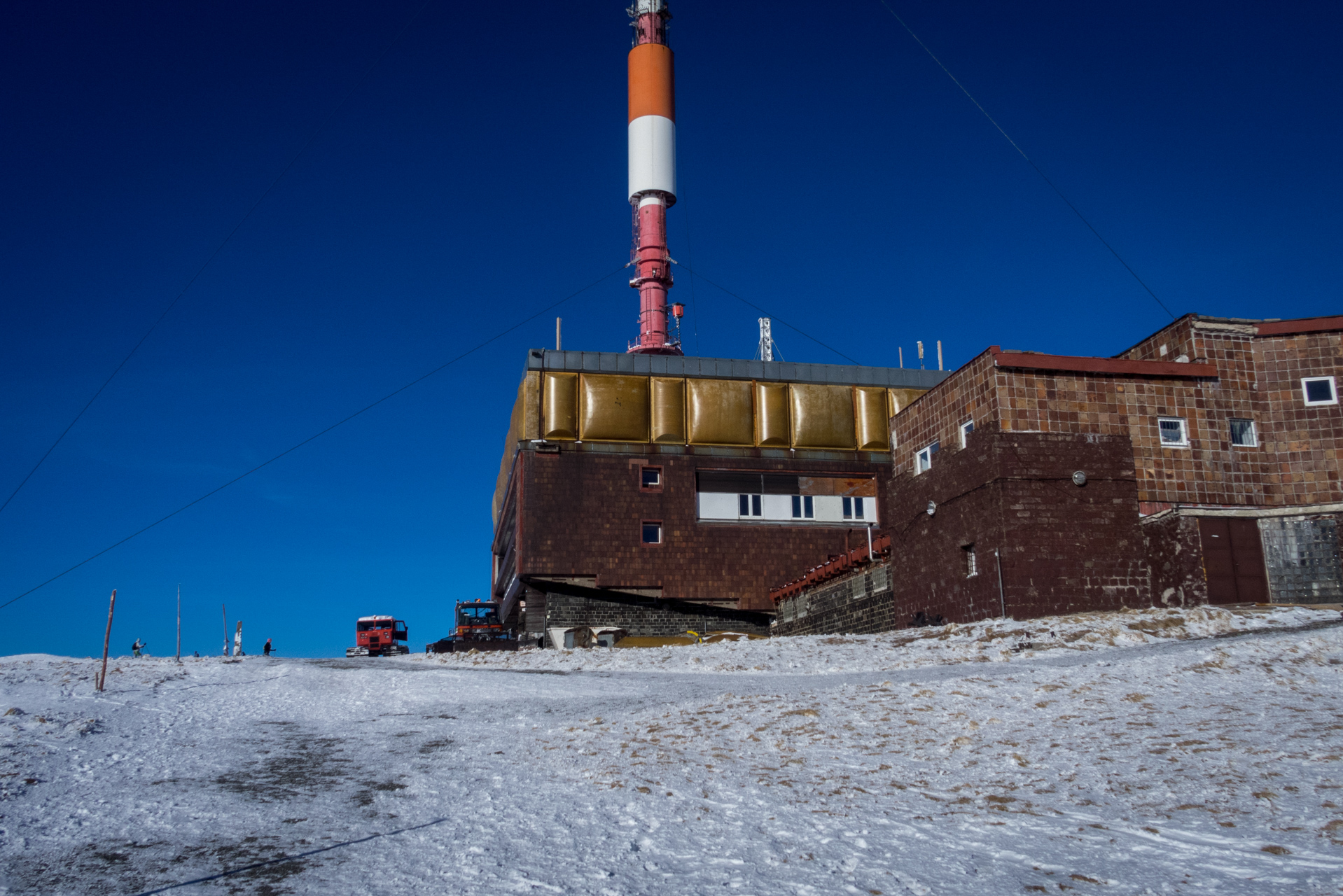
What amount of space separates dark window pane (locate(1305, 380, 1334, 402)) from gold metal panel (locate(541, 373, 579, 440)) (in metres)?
25.5

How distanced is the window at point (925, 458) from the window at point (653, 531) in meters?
14.8

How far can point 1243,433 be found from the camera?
25.5 meters

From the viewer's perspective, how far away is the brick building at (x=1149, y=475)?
23.6 meters

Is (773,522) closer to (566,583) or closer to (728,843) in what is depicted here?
(566,583)

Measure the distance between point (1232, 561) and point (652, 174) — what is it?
129 feet

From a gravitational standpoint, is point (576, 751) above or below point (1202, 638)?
below

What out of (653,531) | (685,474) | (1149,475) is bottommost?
(1149,475)

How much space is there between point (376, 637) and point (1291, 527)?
4032cm

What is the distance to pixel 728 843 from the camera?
24.2ft

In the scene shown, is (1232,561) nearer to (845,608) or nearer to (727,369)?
(845,608)

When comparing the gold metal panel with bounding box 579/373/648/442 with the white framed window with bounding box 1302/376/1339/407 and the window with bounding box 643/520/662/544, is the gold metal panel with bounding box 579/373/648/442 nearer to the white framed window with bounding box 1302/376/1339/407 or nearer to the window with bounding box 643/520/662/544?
the window with bounding box 643/520/662/544

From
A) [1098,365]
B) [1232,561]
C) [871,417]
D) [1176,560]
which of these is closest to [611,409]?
[871,417]

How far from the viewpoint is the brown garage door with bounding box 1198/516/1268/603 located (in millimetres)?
23469

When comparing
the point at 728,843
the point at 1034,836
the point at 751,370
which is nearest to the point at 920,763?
the point at 1034,836
